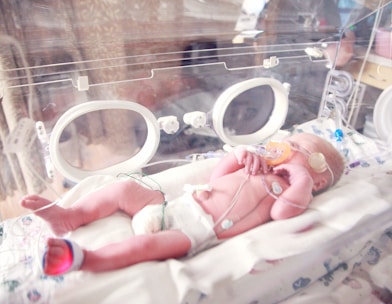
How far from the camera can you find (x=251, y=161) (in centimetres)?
103

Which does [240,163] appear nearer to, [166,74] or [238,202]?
[238,202]

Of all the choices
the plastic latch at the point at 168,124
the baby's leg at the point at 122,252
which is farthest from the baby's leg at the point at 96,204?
the plastic latch at the point at 168,124

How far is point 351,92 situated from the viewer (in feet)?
4.99

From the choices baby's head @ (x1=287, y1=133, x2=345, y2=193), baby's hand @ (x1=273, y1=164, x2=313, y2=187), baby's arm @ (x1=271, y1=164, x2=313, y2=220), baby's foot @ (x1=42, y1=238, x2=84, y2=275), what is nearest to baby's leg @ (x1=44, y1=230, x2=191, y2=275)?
baby's foot @ (x1=42, y1=238, x2=84, y2=275)

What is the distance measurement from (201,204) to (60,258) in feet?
1.33

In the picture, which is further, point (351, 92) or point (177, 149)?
point (351, 92)

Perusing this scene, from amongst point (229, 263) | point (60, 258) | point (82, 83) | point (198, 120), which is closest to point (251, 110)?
point (198, 120)

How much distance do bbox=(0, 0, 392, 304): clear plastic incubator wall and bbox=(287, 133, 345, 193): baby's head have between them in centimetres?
4

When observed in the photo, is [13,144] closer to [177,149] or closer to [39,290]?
[39,290]

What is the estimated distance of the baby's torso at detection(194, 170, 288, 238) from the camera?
91 centimetres

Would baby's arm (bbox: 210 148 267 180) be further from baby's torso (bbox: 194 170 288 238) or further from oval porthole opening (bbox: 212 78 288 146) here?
oval porthole opening (bbox: 212 78 288 146)

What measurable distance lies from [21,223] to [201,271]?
533 mm

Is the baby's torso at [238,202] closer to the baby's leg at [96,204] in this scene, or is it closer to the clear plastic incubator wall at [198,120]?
the clear plastic incubator wall at [198,120]

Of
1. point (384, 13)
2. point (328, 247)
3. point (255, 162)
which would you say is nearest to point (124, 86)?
point (255, 162)
